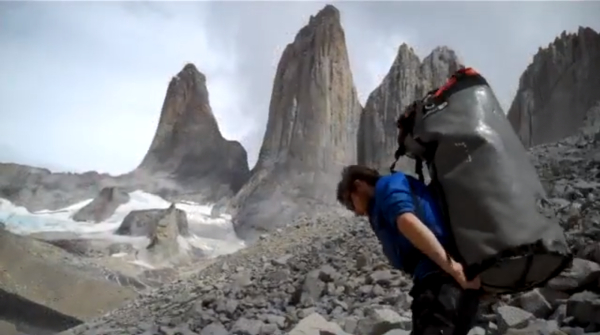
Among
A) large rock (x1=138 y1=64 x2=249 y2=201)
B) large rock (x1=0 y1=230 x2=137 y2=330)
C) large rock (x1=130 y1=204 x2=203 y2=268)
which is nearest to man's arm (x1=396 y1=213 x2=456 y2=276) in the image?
large rock (x1=0 y1=230 x2=137 y2=330)

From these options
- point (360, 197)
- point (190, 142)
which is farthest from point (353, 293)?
point (190, 142)

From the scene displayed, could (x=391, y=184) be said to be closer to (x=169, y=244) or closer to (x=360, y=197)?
(x=360, y=197)

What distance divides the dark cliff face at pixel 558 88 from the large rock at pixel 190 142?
1836 centimetres

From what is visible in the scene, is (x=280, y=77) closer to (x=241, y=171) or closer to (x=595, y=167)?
(x=241, y=171)

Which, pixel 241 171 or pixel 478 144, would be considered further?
pixel 241 171

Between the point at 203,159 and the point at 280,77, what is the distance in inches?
318

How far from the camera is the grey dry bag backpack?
1.63m

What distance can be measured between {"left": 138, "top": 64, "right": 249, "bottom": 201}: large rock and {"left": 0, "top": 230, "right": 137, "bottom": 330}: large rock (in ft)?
74.7

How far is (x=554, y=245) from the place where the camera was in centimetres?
164

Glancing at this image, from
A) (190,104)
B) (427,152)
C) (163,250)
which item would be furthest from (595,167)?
(190,104)

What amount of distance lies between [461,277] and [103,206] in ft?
97.8

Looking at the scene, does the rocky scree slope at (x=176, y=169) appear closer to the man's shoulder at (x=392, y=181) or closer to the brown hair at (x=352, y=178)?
the brown hair at (x=352, y=178)

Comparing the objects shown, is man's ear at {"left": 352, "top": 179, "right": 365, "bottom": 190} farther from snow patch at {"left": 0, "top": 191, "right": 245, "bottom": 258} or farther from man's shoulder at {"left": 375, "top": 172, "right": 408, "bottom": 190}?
snow patch at {"left": 0, "top": 191, "right": 245, "bottom": 258}

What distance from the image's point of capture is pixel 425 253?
1675 mm
